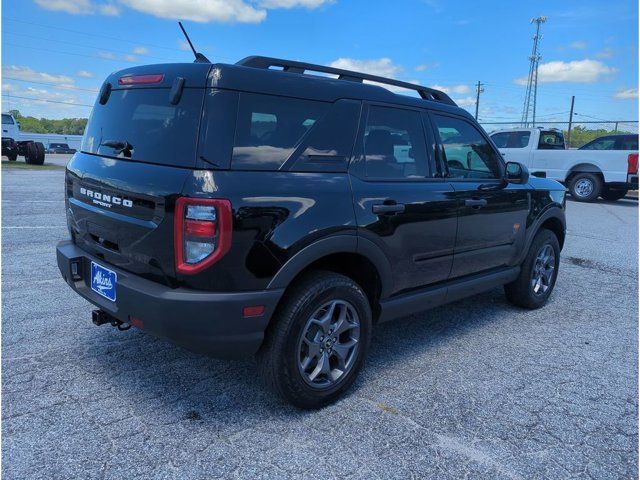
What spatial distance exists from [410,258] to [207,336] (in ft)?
4.90

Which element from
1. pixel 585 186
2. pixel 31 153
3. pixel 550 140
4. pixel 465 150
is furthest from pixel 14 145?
pixel 465 150

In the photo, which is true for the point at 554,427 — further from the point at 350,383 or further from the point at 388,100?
the point at 388,100

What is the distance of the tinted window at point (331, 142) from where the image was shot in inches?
109

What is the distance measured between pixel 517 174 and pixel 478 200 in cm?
74

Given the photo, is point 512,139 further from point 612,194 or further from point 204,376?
point 204,376

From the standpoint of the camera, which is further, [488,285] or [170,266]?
[488,285]

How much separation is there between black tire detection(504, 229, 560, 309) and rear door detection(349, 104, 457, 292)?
4.51 ft

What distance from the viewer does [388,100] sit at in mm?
3303

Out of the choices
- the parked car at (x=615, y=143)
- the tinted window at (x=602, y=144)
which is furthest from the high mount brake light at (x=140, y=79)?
the tinted window at (x=602, y=144)

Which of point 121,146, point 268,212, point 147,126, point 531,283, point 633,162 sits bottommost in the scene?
point 531,283

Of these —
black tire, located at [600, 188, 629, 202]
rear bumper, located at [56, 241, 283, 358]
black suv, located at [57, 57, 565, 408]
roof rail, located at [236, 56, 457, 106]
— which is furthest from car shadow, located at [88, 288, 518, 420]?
black tire, located at [600, 188, 629, 202]

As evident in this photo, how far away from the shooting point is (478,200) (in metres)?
3.83

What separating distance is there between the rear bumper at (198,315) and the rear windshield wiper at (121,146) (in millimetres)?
713

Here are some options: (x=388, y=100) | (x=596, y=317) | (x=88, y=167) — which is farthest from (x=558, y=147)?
(x=88, y=167)
